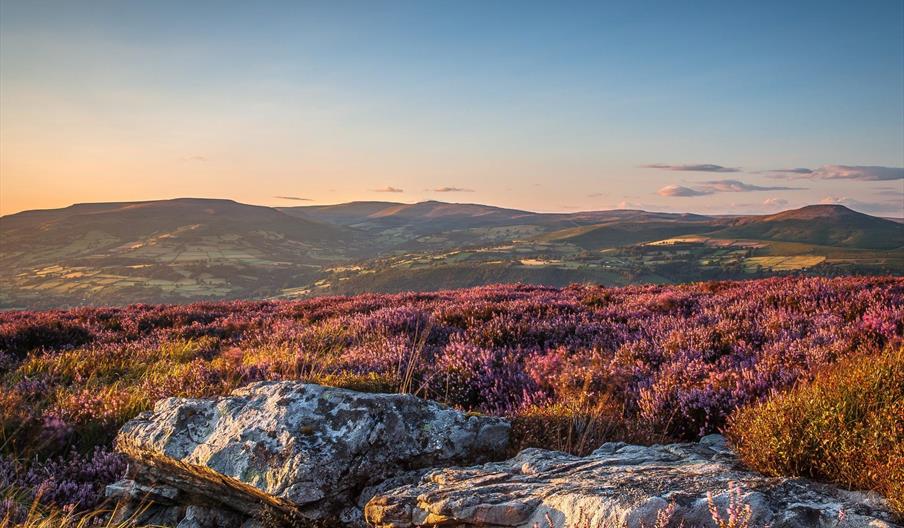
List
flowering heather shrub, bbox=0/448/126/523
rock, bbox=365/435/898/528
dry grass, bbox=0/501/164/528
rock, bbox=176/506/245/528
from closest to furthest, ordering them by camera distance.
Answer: rock, bbox=365/435/898/528, dry grass, bbox=0/501/164/528, rock, bbox=176/506/245/528, flowering heather shrub, bbox=0/448/126/523

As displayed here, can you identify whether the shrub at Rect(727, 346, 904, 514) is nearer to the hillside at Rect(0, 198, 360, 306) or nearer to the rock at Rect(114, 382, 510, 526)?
the rock at Rect(114, 382, 510, 526)

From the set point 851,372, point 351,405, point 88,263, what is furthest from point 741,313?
point 88,263

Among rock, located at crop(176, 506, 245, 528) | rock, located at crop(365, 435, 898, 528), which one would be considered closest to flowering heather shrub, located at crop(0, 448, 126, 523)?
rock, located at crop(176, 506, 245, 528)

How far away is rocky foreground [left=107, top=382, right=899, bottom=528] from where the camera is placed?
260 centimetres

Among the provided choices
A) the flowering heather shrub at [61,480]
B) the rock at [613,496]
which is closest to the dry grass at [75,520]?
the flowering heather shrub at [61,480]

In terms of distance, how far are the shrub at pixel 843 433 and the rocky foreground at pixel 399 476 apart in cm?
13

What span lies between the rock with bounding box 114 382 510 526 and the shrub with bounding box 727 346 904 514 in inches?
76.6

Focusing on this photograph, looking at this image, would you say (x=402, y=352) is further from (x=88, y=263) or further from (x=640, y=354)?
(x=88, y=263)

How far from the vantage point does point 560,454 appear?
12.5ft

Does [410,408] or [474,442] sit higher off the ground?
[410,408]

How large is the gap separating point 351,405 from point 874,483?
3344 mm

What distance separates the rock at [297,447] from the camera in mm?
3635

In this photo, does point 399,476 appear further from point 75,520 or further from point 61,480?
point 61,480

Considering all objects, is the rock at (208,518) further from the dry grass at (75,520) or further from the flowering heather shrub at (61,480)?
the flowering heather shrub at (61,480)
